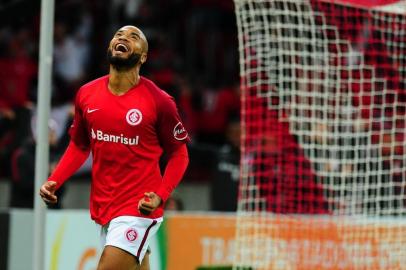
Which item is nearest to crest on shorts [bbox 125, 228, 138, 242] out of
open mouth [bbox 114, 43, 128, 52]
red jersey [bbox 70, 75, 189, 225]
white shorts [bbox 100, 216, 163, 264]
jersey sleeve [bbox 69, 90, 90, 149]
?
white shorts [bbox 100, 216, 163, 264]

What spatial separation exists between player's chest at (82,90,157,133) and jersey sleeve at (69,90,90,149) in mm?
134

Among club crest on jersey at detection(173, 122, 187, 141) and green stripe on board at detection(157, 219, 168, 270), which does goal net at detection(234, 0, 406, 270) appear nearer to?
green stripe on board at detection(157, 219, 168, 270)

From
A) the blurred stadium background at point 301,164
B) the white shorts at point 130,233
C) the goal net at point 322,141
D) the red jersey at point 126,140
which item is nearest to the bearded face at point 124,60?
the red jersey at point 126,140

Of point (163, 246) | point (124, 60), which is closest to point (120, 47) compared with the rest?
point (124, 60)

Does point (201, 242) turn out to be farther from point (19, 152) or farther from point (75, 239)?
point (19, 152)

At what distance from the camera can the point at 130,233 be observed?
693cm

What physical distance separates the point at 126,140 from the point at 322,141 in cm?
434

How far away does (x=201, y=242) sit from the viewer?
10773 mm

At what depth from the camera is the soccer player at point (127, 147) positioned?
6.95 m

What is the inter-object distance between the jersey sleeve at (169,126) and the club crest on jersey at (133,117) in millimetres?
134

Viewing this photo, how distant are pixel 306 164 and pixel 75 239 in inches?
93.4

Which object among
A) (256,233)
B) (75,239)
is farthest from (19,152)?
(256,233)

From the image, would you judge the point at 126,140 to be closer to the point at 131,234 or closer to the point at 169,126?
the point at 169,126

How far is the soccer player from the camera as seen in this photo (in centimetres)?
695
